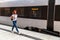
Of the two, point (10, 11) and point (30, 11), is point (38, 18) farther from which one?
point (10, 11)

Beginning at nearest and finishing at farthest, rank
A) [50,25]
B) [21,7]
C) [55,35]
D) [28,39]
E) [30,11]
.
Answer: [28,39]
[55,35]
[50,25]
[30,11]
[21,7]

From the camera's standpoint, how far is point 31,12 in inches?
612

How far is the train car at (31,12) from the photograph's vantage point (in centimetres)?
1381

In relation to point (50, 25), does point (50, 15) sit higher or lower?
higher

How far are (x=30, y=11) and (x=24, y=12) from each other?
90 centimetres

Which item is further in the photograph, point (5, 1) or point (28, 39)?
point (5, 1)

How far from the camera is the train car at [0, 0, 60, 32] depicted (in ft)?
45.3

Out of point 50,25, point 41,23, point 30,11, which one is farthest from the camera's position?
point 30,11

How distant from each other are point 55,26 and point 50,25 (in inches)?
48.8

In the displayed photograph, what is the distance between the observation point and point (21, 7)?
1672 cm

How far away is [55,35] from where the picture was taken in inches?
438

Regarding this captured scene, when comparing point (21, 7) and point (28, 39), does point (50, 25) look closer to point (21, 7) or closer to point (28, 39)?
point (28, 39)

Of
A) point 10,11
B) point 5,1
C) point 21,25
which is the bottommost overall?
point 21,25

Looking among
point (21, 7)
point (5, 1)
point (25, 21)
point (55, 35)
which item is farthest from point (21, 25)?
point (55, 35)
